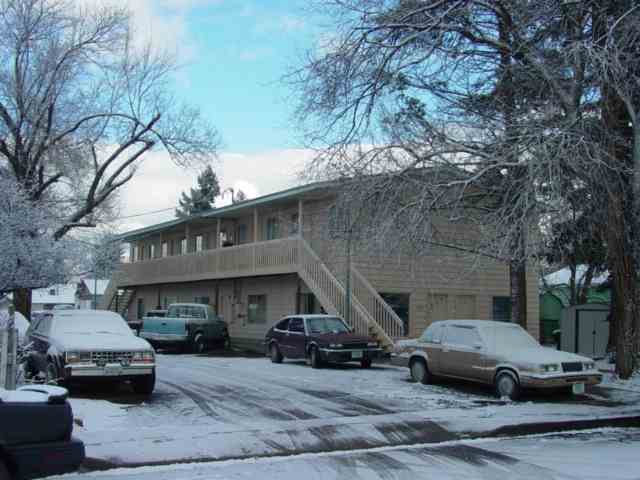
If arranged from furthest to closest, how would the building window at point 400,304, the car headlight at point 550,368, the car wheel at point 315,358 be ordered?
the building window at point 400,304 < the car wheel at point 315,358 < the car headlight at point 550,368

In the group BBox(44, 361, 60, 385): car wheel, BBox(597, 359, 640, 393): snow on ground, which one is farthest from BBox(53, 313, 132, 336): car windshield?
BBox(597, 359, 640, 393): snow on ground

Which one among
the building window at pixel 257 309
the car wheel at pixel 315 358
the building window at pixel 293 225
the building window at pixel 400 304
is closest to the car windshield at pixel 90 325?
the car wheel at pixel 315 358

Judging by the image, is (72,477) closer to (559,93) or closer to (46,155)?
(559,93)

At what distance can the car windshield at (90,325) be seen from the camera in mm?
14445

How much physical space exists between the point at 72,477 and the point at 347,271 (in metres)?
15.6

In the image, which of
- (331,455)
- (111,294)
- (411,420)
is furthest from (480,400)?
(111,294)

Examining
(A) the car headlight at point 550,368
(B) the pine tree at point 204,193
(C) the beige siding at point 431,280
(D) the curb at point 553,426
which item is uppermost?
(B) the pine tree at point 204,193

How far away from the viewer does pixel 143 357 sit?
1366 cm

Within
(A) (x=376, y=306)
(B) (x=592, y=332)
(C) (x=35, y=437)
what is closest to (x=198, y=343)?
(A) (x=376, y=306)

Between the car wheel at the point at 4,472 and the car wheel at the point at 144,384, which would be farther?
the car wheel at the point at 144,384

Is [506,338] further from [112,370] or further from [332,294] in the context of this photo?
[332,294]

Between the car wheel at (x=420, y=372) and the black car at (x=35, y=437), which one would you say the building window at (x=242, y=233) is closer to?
the car wheel at (x=420, y=372)

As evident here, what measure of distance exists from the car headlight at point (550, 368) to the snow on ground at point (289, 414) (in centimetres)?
62

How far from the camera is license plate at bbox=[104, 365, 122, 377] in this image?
43.4 feet
